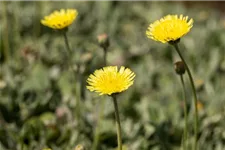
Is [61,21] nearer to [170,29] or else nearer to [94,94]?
[170,29]

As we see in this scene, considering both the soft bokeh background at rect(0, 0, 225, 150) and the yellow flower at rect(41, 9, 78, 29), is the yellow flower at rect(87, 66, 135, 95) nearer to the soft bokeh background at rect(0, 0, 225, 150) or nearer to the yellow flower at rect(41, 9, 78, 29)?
the yellow flower at rect(41, 9, 78, 29)

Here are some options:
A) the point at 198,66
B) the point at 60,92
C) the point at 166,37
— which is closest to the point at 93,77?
the point at 166,37

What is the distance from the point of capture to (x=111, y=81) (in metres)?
1.42

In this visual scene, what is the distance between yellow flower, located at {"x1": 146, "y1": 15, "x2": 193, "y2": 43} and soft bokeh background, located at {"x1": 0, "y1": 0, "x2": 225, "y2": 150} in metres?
0.59

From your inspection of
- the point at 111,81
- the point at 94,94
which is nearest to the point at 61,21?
the point at 111,81

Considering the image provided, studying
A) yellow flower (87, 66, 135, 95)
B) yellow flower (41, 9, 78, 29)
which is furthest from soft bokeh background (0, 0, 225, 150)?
yellow flower (87, 66, 135, 95)

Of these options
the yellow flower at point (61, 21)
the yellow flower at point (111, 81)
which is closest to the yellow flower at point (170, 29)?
the yellow flower at point (111, 81)

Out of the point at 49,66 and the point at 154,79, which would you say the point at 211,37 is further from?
the point at 49,66

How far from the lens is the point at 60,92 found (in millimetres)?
2443

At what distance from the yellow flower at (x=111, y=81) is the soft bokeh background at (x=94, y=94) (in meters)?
0.53

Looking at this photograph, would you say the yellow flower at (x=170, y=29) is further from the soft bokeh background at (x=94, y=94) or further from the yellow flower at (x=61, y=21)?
the soft bokeh background at (x=94, y=94)

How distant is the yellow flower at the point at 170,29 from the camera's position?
1.44m

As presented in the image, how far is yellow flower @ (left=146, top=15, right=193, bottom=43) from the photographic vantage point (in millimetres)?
1442

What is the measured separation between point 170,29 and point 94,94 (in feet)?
3.34
